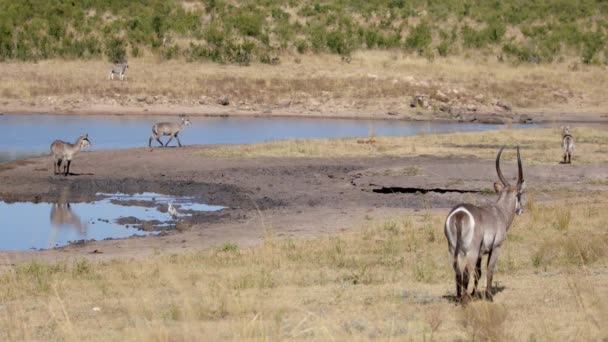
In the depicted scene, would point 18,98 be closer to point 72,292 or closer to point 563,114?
point 563,114

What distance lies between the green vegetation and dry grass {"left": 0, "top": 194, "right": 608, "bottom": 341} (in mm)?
33000

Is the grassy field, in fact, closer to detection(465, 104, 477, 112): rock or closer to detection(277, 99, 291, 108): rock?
detection(277, 99, 291, 108): rock

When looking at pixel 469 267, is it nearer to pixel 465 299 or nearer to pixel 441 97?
pixel 465 299

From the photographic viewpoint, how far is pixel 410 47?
50.6 metres

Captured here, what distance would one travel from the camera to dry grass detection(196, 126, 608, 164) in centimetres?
2594

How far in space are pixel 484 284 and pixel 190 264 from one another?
402 centimetres

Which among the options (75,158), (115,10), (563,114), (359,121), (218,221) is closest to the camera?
(218,221)

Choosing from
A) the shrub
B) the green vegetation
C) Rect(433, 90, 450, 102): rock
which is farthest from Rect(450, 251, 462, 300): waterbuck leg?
the shrub

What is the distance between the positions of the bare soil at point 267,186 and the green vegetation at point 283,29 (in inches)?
858

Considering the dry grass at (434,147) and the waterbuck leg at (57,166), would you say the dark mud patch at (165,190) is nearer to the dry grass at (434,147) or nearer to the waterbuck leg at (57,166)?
the waterbuck leg at (57,166)

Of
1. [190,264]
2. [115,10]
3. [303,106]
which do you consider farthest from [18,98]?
Answer: [190,264]

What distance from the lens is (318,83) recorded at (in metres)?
42.8

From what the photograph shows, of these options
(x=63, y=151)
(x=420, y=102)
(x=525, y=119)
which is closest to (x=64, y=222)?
(x=63, y=151)

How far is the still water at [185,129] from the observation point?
98.7 feet
